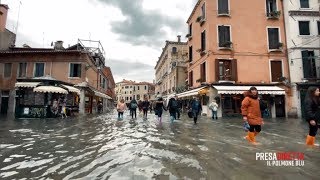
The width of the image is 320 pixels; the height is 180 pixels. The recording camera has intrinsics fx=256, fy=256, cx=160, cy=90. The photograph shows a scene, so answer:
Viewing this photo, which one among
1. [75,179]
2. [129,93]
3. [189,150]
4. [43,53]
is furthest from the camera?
[129,93]

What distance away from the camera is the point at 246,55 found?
919 inches

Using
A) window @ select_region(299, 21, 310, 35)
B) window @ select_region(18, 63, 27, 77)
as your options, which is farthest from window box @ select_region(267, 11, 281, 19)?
window @ select_region(18, 63, 27, 77)

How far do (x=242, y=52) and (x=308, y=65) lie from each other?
20.0 feet

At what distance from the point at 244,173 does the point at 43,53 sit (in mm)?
26012

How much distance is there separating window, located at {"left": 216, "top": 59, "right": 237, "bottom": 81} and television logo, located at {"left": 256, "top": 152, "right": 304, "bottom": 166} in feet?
56.7

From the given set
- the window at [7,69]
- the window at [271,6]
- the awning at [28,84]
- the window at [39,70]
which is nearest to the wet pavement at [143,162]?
the awning at [28,84]

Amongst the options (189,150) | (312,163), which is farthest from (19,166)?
(312,163)

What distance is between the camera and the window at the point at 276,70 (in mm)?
23391

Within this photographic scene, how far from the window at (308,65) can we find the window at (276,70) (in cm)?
205

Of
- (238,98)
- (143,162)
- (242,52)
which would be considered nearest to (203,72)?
(242,52)

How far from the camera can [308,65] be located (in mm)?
23250

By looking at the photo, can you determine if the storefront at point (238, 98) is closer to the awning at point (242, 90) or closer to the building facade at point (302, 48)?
the awning at point (242, 90)

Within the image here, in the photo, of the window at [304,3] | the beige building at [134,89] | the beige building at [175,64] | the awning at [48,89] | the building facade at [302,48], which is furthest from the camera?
the beige building at [134,89]

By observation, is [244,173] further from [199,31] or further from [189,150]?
[199,31]
